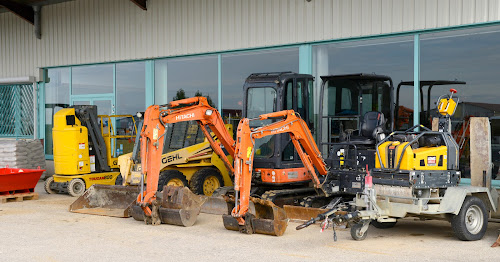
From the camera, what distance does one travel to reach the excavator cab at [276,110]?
12.0m

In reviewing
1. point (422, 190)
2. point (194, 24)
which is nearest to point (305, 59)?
point (194, 24)

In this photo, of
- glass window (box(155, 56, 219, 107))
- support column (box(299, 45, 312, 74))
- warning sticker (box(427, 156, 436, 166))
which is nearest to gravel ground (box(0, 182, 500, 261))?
warning sticker (box(427, 156, 436, 166))

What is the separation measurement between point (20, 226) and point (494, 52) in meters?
9.14

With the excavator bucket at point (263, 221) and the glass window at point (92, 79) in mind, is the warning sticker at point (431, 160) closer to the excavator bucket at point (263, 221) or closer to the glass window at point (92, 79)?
the excavator bucket at point (263, 221)

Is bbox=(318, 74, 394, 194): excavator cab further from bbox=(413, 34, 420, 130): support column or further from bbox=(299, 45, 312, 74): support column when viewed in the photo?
bbox=(299, 45, 312, 74): support column

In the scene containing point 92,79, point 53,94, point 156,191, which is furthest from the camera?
point 53,94

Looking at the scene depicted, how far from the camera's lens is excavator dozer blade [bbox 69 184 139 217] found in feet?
40.2

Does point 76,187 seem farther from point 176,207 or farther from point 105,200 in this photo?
point 176,207

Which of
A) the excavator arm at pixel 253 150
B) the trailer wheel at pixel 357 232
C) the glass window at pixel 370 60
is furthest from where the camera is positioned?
the glass window at pixel 370 60

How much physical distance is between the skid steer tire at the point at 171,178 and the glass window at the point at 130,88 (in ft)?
16.4

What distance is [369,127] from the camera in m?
11.0

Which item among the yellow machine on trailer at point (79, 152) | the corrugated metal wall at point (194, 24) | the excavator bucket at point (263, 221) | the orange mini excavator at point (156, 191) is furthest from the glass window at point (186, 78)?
the excavator bucket at point (263, 221)

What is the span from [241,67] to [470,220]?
7.77 metres

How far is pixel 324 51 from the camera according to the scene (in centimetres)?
1402
